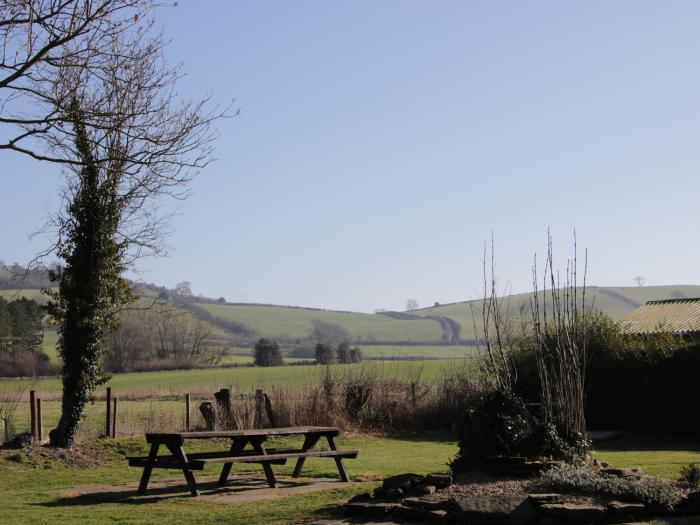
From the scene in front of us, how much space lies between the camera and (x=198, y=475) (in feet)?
46.5

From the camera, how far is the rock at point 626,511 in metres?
8.48

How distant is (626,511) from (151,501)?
5.74 meters

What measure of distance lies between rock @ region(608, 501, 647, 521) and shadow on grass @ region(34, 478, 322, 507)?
443 centimetres

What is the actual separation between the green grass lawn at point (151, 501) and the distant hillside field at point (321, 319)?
236ft

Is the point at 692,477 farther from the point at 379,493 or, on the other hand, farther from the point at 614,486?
the point at 379,493

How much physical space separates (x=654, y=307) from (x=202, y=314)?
6329 centimetres

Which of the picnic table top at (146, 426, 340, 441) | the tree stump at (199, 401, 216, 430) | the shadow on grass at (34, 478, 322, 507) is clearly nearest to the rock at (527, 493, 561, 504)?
the shadow on grass at (34, 478, 322, 507)

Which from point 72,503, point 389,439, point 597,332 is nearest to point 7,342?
point 389,439

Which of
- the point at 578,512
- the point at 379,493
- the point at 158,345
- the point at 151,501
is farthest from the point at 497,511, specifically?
the point at 158,345

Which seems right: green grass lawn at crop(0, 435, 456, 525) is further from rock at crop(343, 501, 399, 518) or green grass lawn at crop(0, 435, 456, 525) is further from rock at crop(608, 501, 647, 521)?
rock at crop(608, 501, 647, 521)

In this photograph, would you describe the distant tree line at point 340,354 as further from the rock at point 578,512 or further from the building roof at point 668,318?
the rock at point 578,512

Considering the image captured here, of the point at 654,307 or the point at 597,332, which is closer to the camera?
the point at 597,332

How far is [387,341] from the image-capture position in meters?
89.9

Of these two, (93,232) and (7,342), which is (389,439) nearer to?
(93,232)
